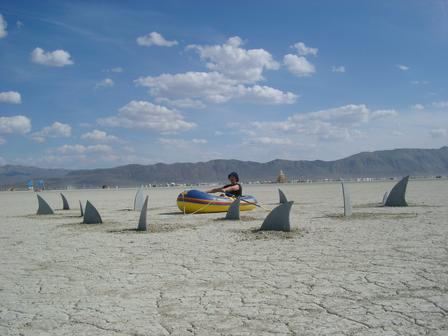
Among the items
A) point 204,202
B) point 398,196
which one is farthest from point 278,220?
point 398,196

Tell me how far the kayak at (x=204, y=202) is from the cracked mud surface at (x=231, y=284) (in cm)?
511

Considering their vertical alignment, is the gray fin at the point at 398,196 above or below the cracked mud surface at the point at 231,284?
above

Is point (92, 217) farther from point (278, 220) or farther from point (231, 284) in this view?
point (231, 284)

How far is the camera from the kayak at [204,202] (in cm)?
1412

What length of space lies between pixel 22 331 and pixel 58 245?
486 cm

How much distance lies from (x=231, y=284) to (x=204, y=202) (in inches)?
362

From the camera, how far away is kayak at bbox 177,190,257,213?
14.1 m

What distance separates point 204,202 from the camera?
14.1 metres


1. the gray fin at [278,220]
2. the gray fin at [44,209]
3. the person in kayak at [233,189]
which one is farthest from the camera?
the gray fin at [44,209]

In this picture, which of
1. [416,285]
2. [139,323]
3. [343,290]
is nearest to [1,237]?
[139,323]

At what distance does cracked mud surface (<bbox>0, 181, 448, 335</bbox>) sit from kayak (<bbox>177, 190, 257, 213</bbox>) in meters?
5.11

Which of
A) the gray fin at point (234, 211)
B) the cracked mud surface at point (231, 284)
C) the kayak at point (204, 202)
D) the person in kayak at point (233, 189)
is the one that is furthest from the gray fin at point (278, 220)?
the person in kayak at point (233, 189)

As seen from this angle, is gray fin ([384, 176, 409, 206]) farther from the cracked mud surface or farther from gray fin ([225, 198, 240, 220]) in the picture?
gray fin ([225, 198, 240, 220])

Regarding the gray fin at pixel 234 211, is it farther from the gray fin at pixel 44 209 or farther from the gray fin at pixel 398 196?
the gray fin at pixel 44 209
